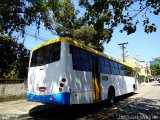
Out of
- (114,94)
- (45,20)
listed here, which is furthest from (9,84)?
(114,94)

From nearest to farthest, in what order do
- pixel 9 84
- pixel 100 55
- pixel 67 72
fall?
1. pixel 67 72
2. pixel 100 55
3. pixel 9 84

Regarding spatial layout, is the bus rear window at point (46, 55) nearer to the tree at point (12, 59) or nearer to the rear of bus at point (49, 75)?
the rear of bus at point (49, 75)

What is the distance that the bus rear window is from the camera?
998 centimetres

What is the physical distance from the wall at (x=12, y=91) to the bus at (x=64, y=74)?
4.09 m

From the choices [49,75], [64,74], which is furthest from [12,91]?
[64,74]

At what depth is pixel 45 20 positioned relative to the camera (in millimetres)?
17500

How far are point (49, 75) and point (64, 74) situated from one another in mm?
869

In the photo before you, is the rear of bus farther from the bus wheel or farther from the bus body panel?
the bus wheel

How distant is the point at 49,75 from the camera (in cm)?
1003

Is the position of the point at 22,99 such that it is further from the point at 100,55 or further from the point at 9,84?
the point at 100,55

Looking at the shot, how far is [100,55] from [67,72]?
4.03 metres

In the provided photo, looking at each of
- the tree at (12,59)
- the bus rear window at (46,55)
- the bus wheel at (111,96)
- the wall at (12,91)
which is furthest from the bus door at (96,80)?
the tree at (12,59)

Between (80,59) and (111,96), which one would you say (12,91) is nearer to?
(111,96)

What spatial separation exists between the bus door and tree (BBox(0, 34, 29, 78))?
694cm
